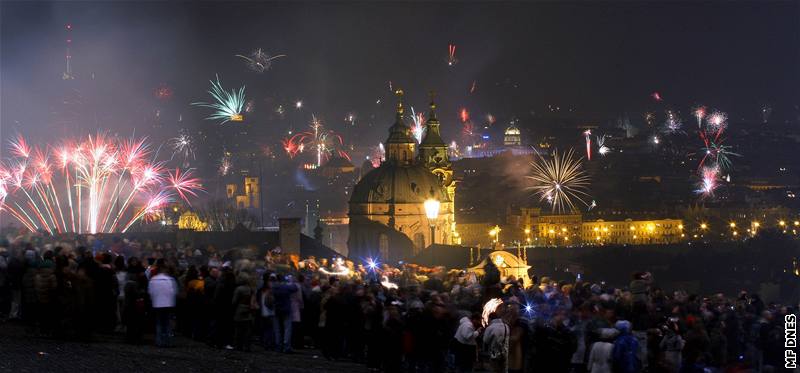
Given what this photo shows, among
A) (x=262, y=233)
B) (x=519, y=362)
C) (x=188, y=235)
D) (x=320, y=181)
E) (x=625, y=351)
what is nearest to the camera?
(x=625, y=351)

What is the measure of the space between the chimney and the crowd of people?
19287mm

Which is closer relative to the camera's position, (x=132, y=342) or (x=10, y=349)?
(x=10, y=349)

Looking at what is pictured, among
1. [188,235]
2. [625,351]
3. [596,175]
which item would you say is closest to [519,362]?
[625,351]

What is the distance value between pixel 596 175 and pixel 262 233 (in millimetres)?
104706

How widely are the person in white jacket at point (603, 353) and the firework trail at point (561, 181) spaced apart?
94.5 meters

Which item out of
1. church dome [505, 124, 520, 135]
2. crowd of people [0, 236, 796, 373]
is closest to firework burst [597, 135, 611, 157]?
church dome [505, 124, 520, 135]

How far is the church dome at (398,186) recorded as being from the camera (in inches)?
3073

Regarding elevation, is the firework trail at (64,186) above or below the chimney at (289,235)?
above

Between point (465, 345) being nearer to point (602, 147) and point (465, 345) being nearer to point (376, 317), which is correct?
point (376, 317)

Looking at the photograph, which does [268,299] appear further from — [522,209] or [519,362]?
[522,209]

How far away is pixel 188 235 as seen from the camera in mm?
40344

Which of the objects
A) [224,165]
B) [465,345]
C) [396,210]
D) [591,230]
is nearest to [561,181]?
[591,230]

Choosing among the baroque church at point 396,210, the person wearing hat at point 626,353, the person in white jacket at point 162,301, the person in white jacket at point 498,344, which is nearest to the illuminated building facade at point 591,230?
the baroque church at point 396,210

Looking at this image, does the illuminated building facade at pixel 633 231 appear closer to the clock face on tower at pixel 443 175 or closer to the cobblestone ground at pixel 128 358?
the clock face on tower at pixel 443 175
